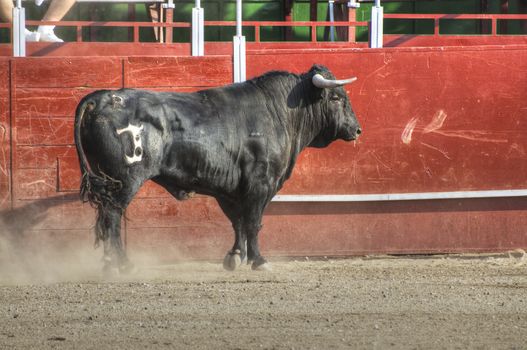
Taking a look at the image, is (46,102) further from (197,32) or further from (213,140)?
(213,140)

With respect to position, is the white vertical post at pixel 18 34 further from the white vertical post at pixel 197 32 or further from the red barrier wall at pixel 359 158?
the white vertical post at pixel 197 32

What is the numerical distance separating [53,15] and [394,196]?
14.1 feet

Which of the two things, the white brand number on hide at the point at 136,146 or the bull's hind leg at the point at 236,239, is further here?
the bull's hind leg at the point at 236,239

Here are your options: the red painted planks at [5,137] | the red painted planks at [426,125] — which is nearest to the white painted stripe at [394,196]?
the red painted planks at [426,125]

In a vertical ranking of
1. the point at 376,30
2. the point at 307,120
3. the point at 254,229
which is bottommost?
the point at 254,229

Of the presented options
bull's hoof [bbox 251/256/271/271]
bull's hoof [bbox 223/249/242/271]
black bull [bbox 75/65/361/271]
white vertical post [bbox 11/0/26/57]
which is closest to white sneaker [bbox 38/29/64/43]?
white vertical post [bbox 11/0/26/57]

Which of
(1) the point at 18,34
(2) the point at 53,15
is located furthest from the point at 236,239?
(2) the point at 53,15

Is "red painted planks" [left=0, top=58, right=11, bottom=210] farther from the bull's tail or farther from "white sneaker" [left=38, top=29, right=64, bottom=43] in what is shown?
the bull's tail

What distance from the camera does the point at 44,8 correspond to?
1574 cm

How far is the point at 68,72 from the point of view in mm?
11141

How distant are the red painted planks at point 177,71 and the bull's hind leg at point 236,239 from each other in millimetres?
1472

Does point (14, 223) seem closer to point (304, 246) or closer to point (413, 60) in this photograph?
point (304, 246)

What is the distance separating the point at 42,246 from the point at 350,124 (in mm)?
3165

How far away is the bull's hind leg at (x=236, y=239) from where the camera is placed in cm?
1034
